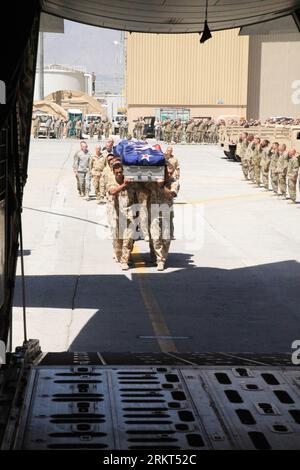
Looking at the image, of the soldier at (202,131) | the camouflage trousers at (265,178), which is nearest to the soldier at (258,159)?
the camouflage trousers at (265,178)

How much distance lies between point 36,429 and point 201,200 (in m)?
17.5

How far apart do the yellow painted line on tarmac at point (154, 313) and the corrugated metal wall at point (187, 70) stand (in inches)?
2013

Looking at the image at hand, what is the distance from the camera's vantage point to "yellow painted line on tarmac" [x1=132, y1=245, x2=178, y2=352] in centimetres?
795

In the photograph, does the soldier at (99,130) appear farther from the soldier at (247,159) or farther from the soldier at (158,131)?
the soldier at (247,159)

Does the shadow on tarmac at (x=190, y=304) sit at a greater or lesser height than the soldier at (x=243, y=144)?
lesser

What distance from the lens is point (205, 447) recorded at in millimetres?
3869

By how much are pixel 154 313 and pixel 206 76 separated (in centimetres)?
5552

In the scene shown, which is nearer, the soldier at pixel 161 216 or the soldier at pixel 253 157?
the soldier at pixel 161 216

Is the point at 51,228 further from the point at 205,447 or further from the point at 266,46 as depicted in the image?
the point at 266,46

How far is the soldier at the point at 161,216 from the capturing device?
12.2m

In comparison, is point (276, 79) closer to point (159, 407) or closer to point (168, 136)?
point (168, 136)

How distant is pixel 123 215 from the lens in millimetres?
12312

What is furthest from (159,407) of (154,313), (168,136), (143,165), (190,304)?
(168,136)

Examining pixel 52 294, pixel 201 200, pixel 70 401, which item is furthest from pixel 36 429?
pixel 201 200
